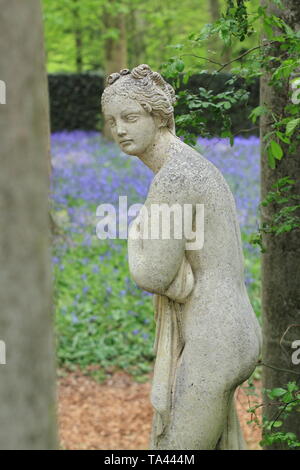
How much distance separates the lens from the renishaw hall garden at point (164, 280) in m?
1.17

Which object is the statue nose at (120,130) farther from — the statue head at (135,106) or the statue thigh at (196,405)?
the statue thigh at (196,405)

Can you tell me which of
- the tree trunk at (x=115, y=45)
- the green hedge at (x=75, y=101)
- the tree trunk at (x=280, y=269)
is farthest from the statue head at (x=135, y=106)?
the green hedge at (x=75, y=101)

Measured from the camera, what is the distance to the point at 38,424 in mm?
1178

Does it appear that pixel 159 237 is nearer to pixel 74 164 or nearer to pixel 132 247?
pixel 132 247

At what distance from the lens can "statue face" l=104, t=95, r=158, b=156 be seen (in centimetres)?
295

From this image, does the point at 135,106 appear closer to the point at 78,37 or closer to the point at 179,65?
the point at 179,65

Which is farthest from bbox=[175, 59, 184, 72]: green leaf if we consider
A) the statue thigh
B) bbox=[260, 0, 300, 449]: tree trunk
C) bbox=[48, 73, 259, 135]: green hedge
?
bbox=[48, 73, 259, 135]: green hedge

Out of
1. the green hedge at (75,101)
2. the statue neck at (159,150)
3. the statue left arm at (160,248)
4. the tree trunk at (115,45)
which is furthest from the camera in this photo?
the green hedge at (75,101)

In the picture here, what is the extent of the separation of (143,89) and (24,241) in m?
1.89

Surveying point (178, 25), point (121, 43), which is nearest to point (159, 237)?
point (121, 43)

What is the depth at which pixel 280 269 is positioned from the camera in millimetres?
4434

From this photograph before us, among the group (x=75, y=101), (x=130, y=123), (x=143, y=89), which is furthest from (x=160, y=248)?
(x=75, y=101)

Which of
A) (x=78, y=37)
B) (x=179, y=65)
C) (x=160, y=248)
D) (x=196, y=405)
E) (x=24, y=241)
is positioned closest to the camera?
(x=24, y=241)

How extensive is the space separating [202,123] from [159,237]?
1451mm
